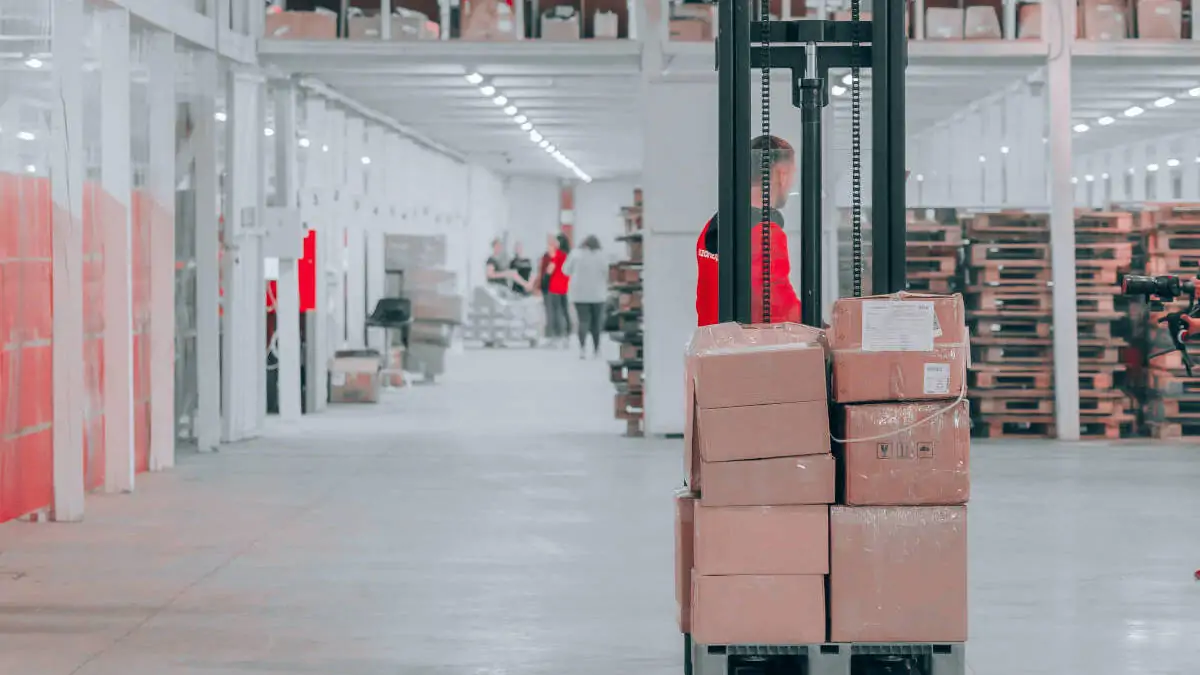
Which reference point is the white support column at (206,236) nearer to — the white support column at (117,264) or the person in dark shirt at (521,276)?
the white support column at (117,264)

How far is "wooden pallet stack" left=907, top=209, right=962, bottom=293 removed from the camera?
13.7 meters

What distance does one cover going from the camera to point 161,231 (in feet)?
36.7

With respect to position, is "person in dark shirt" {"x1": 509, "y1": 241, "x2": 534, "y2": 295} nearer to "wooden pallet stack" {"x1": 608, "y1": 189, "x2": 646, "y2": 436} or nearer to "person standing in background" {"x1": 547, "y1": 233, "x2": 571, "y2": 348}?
"person standing in background" {"x1": 547, "y1": 233, "x2": 571, "y2": 348}

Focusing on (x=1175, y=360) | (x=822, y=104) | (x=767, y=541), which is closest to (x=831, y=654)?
(x=767, y=541)

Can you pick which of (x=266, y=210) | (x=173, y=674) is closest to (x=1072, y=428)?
(x=266, y=210)

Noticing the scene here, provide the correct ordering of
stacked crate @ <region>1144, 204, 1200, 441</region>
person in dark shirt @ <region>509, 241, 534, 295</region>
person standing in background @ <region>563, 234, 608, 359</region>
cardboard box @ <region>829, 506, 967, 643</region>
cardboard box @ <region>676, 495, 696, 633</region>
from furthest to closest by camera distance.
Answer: person in dark shirt @ <region>509, 241, 534, 295</region> < person standing in background @ <region>563, 234, 608, 359</region> < stacked crate @ <region>1144, 204, 1200, 441</region> < cardboard box @ <region>676, 495, 696, 633</region> < cardboard box @ <region>829, 506, 967, 643</region>

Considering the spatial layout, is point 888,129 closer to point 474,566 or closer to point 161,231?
point 474,566

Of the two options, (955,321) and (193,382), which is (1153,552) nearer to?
(955,321)

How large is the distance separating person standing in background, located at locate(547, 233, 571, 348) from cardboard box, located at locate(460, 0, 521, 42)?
1401cm

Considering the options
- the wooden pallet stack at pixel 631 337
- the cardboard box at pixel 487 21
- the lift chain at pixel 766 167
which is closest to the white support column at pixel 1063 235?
the wooden pallet stack at pixel 631 337

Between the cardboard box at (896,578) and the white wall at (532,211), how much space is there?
121ft

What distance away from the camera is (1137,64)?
13586 mm

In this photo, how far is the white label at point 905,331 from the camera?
4.85 metres

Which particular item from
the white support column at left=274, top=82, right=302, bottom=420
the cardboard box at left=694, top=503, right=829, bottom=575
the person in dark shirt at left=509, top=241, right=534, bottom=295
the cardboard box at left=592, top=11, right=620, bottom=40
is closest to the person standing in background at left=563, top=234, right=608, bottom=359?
the person in dark shirt at left=509, top=241, right=534, bottom=295
